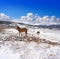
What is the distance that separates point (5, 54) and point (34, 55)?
1.98m

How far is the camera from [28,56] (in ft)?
35.6

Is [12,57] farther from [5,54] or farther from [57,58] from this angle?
[57,58]

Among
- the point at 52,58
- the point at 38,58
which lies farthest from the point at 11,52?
the point at 52,58

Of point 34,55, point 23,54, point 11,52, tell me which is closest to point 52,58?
point 34,55

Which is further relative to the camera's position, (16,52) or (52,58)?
(16,52)

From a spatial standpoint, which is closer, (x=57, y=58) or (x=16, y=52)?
(x=57, y=58)

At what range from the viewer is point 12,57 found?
10570 mm

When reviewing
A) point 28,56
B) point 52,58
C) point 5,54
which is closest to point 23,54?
point 28,56

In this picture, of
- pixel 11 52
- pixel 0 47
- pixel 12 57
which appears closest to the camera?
pixel 12 57

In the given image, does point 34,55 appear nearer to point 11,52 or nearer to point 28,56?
point 28,56

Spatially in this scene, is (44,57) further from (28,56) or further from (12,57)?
(12,57)

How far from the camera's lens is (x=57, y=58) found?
35.7 ft

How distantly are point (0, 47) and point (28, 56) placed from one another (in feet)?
9.64

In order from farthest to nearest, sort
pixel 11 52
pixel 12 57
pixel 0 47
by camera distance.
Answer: pixel 0 47 → pixel 11 52 → pixel 12 57
